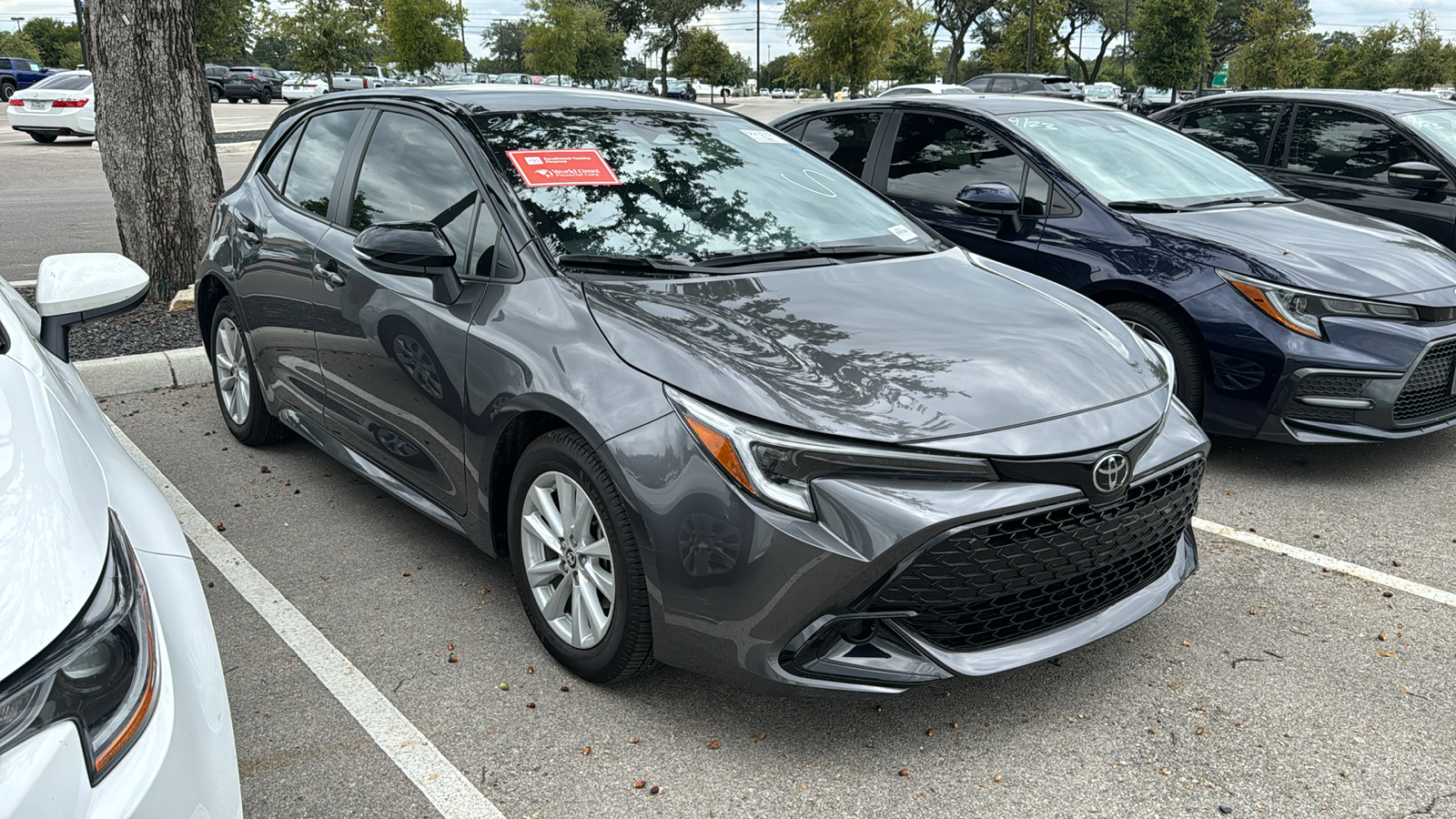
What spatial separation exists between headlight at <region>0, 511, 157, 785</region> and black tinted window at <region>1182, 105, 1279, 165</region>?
7.14m

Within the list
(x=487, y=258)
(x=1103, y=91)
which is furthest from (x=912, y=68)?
(x=487, y=258)

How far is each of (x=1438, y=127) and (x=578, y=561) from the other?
6.71 meters

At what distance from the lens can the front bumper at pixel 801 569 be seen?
239 centimetres

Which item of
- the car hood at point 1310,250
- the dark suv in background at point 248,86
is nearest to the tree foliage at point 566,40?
the dark suv in background at point 248,86

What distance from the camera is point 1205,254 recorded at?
4699 millimetres

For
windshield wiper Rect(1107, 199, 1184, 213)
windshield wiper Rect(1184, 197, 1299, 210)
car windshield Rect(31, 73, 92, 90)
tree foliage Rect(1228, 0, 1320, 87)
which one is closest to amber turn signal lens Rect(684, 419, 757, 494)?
windshield wiper Rect(1107, 199, 1184, 213)

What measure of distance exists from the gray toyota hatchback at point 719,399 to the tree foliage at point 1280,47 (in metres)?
48.1

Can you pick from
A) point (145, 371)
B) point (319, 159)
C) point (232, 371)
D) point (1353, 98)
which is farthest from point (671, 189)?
point (1353, 98)

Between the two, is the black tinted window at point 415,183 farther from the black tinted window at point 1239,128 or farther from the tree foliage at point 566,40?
the tree foliage at point 566,40

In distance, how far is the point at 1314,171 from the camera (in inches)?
274

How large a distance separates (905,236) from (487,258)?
1.46 metres

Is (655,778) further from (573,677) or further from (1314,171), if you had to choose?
(1314,171)

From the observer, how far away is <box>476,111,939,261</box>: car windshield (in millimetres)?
3279

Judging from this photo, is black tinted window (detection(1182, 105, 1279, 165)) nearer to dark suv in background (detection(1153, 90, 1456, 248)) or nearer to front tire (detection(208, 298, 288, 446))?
dark suv in background (detection(1153, 90, 1456, 248))
